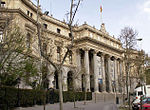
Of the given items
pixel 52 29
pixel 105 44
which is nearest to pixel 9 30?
pixel 52 29

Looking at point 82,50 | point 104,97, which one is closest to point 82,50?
point 82,50

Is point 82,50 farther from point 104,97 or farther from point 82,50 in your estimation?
point 104,97

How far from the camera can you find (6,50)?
12.0 meters

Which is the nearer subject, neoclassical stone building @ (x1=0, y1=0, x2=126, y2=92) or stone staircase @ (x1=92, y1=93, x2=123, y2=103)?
neoclassical stone building @ (x1=0, y1=0, x2=126, y2=92)

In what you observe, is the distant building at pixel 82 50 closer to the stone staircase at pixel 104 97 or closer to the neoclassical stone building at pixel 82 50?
the neoclassical stone building at pixel 82 50

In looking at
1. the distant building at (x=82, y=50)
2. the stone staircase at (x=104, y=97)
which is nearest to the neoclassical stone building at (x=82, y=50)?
the distant building at (x=82, y=50)

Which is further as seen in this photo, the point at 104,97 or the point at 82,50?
the point at 82,50

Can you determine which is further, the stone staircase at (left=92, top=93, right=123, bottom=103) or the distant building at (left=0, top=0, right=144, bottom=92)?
the stone staircase at (left=92, top=93, right=123, bottom=103)

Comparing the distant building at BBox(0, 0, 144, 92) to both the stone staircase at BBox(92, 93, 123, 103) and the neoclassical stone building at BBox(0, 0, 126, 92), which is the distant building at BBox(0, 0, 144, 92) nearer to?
the neoclassical stone building at BBox(0, 0, 126, 92)

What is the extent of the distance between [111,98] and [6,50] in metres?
42.0

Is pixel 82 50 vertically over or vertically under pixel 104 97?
over

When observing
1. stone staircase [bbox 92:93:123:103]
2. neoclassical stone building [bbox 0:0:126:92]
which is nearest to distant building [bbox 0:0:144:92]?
neoclassical stone building [bbox 0:0:126:92]

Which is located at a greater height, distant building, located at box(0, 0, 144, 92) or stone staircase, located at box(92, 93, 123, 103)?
distant building, located at box(0, 0, 144, 92)

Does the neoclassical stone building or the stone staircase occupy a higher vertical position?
the neoclassical stone building
